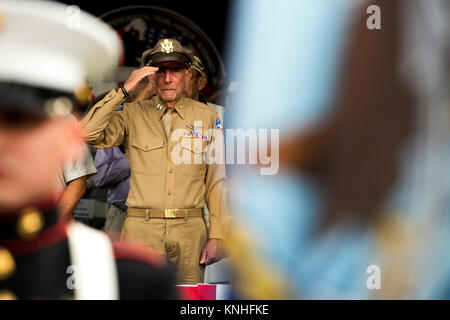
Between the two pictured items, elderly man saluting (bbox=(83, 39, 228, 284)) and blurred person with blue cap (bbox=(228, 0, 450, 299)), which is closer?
blurred person with blue cap (bbox=(228, 0, 450, 299))

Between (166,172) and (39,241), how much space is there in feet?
3.61

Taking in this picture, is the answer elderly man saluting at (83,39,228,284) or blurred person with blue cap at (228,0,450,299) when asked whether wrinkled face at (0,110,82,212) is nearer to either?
blurred person with blue cap at (228,0,450,299)

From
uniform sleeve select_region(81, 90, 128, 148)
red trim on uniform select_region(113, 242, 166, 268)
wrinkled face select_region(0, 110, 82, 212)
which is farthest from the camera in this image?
uniform sleeve select_region(81, 90, 128, 148)

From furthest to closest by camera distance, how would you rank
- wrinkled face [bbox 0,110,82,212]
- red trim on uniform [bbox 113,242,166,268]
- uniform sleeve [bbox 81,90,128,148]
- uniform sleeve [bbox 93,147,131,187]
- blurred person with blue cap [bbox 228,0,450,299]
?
uniform sleeve [bbox 93,147,131,187], uniform sleeve [bbox 81,90,128,148], blurred person with blue cap [bbox 228,0,450,299], red trim on uniform [bbox 113,242,166,268], wrinkled face [bbox 0,110,82,212]

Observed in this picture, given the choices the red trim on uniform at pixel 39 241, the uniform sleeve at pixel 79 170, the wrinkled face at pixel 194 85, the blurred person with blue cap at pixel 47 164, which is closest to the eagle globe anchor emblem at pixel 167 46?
the wrinkled face at pixel 194 85

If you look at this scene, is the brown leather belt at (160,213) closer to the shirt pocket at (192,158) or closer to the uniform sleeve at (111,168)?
the shirt pocket at (192,158)

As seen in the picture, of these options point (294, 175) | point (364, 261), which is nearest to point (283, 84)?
point (294, 175)

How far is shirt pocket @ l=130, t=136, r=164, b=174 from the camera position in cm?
170

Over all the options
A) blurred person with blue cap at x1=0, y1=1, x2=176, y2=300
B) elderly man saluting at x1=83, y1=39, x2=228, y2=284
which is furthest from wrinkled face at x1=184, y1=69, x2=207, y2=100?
blurred person with blue cap at x1=0, y1=1, x2=176, y2=300

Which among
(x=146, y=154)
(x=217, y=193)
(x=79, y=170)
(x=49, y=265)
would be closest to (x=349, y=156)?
(x=217, y=193)

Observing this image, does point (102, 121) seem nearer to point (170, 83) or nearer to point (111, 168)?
point (170, 83)

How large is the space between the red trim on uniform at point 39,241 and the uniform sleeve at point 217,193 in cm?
114

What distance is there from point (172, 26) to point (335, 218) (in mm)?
1319

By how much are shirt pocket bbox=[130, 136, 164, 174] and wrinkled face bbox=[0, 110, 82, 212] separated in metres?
1.13
